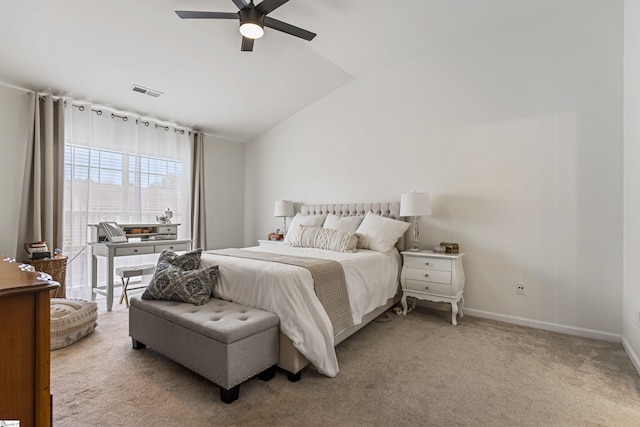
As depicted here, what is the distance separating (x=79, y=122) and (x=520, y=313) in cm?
559

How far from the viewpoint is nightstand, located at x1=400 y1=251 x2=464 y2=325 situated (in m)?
3.09

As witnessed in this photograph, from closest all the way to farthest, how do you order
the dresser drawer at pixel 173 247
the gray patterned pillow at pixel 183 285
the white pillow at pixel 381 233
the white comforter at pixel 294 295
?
the white comforter at pixel 294 295
the gray patterned pillow at pixel 183 285
the white pillow at pixel 381 233
the dresser drawer at pixel 173 247

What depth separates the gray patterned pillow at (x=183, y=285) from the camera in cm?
227

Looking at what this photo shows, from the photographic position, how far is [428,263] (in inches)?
127

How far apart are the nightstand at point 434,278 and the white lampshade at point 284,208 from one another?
210 centimetres

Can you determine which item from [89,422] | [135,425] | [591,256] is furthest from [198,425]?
[591,256]

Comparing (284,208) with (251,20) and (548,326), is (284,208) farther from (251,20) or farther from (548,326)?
(548,326)

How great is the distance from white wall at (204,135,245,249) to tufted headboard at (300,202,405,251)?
60.6 inches

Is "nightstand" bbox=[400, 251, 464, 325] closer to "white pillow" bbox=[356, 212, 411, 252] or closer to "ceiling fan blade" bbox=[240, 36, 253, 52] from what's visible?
"white pillow" bbox=[356, 212, 411, 252]

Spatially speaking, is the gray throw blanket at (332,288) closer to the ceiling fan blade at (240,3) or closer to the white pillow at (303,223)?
the white pillow at (303,223)

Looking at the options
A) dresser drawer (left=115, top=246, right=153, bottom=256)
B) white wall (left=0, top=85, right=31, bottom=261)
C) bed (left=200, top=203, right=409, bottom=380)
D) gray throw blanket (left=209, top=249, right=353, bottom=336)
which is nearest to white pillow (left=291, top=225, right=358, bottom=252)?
bed (left=200, top=203, right=409, bottom=380)

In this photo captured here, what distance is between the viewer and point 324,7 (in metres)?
2.91

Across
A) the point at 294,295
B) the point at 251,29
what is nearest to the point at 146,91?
the point at 251,29

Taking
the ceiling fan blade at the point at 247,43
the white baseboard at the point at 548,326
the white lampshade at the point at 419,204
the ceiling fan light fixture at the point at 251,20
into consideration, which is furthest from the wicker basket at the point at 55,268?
the white baseboard at the point at 548,326
